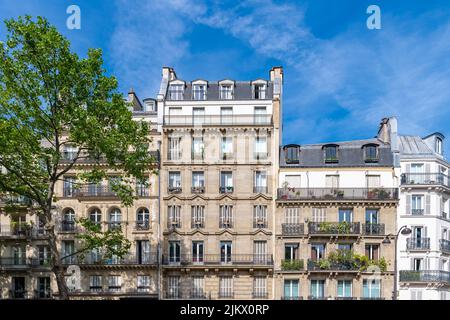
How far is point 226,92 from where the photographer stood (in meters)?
30.5

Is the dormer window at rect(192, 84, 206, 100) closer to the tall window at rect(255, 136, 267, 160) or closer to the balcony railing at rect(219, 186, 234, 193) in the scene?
the tall window at rect(255, 136, 267, 160)

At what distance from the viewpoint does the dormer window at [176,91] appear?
28172 mm

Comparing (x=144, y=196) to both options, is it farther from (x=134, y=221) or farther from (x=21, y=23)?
(x=21, y=23)

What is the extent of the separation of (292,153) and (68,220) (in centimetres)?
1698

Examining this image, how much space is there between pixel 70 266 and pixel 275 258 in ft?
46.1

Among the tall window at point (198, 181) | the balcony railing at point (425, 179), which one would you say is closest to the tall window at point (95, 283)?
the tall window at point (198, 181)

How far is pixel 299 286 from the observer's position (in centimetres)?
2908

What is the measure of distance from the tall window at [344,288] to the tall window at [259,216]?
653 centimetres

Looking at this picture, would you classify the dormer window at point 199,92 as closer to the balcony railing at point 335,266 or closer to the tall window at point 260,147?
the tall window at point 260,147

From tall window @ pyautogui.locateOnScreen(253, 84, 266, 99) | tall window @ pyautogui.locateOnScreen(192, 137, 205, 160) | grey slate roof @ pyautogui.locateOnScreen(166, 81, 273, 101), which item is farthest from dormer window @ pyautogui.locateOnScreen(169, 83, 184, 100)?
tall window @ pyautogui.locateOnScreen(253, 84, 266, 99)

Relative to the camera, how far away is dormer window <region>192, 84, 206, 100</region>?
97.9 ft

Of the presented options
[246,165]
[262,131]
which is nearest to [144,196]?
[246,165]

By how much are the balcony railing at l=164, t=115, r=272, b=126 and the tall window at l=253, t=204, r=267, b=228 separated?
6.13 metres

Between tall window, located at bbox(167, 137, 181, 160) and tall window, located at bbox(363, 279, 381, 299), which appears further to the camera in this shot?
tall window, located at bbox(167, 137, 181, 160)
